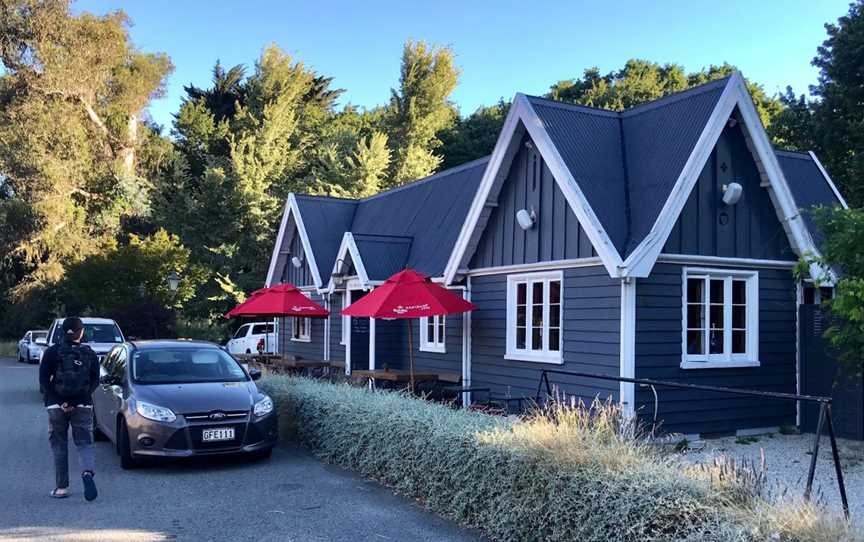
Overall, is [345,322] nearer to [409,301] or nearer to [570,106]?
[409,301]

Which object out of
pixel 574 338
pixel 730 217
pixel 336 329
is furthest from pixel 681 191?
pixel 336 329

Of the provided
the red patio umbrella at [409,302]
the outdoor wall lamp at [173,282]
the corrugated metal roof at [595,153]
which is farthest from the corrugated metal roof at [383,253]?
the outdoor wall lamp at [173,282]

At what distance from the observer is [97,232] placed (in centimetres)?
4253

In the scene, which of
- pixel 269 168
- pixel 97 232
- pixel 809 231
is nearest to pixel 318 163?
pixel 269 168

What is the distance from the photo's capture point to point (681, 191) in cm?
1091

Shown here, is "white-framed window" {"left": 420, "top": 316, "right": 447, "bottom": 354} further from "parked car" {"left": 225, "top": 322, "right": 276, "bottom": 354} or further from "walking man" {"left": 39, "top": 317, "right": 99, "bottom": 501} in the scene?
"parked car" {"left": 225, "top": 322, "right": 276, "bottom": 354}

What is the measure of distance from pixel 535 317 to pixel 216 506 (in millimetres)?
6834

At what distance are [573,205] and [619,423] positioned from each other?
16.7ft

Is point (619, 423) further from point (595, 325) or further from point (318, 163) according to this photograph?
point (318, 163)

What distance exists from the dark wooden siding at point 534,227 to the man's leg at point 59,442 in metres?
7.30

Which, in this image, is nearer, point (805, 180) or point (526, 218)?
point (526, 218)

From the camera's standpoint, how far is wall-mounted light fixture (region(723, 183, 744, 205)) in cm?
1148

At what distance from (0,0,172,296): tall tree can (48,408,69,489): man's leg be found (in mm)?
33572

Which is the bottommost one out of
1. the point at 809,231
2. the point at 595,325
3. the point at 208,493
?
the point at 208,493
